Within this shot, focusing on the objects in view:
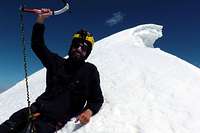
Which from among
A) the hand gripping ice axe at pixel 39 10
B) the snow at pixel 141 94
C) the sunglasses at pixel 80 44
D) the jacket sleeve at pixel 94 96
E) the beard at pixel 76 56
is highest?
the hand gripping ice axe at pixel 39 10

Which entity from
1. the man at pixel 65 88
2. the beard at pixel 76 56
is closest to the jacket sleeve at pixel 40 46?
the man at pixel 65 88

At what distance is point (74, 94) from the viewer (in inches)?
297

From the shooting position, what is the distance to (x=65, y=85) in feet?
24.7

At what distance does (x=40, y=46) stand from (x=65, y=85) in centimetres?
96

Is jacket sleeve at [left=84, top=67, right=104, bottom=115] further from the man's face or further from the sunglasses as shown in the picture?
the sunglasses

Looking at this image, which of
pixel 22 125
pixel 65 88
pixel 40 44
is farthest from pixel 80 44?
pixel 22 125

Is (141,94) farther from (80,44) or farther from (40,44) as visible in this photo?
(40,44)

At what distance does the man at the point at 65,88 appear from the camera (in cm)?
718

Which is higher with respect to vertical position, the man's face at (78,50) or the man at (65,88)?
the man's face at (78,50)

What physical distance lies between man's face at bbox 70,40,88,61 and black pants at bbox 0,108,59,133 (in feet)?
4.87

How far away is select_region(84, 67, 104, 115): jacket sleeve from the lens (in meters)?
7.63

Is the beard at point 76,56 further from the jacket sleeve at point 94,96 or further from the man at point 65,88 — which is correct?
the jacket sleeve at point 94,96

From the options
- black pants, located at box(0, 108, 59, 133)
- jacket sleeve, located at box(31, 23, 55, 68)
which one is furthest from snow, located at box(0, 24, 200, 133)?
jacket sleeve, located at box(31, 23, 55, 68)

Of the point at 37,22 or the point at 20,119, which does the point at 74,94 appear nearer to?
the point at 20,119
